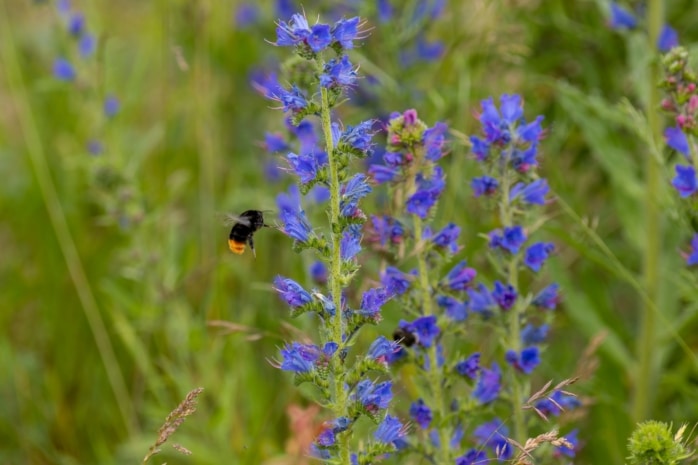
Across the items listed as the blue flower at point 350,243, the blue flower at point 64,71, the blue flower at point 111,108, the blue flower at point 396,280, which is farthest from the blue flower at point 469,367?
the blue flower at point 64,71

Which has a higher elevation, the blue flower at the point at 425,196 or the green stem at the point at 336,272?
the blue flower at the point at 425,196

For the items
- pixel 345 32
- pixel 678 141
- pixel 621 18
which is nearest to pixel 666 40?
pixel 621 18

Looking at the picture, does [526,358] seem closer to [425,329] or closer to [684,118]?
[425,329]

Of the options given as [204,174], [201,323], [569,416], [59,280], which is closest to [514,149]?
[569,416]

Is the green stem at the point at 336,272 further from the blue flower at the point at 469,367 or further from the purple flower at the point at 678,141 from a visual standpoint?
the purple flower at the point at 678,141

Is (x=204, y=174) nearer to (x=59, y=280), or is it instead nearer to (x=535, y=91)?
(x=59, y=280)

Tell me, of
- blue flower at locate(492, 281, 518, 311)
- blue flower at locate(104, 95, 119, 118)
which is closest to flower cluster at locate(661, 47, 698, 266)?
blue flower at locate(492, 281, 518, 311)
